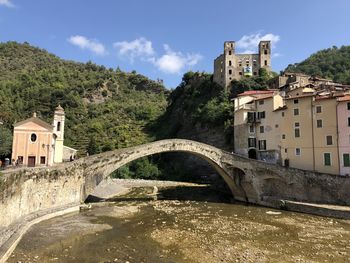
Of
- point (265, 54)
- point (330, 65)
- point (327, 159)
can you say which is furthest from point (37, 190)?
point (330, 65)

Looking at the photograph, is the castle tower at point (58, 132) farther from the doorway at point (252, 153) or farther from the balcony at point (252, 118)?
the doorway at point (252, 153)

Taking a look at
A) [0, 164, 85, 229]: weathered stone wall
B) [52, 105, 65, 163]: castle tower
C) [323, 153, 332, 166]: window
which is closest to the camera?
[0, 164, 85, 229]: weathered stone wall

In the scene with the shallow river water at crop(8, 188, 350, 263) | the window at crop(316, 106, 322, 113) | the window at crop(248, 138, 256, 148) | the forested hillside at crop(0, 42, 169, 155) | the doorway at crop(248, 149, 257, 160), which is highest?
the forested hillside at crop(0, 42, 169, 155)

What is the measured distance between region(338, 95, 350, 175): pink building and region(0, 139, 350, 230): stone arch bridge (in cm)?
209

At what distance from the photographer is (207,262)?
1227 centimetres

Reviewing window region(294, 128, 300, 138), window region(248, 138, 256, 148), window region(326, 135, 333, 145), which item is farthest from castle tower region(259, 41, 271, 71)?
window region(326, 135, 333, 145)

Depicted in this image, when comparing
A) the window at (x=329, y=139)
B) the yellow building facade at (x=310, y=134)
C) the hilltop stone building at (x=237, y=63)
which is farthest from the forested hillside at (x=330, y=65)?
the window at (x=329, y=139)

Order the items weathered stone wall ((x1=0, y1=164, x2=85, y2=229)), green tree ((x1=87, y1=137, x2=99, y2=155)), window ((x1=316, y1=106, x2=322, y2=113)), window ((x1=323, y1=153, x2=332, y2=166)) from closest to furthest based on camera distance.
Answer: weathered stone wall ((x1=0, y1=164, x2=85, y2=229)) → window ((x1=323, y1=153, x2=332, y2=166)) → window ((x1=316, y1=106, x2=322, y2=113)) → green tree ((x1=87, y1=137, x2=99, y2=155))

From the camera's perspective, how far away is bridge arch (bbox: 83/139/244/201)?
77.7 ft

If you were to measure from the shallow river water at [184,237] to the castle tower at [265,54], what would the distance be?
122 feet

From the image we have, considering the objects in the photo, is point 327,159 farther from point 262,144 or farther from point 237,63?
point 237,63

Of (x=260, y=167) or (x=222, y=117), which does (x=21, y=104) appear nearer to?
(x=222, y=117)

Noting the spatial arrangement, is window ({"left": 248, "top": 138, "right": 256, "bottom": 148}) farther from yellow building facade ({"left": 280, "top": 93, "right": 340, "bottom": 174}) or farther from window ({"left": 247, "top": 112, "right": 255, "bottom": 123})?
yellow building facade ({"left": 280, "top": 93, "right": 340, "bottom": 174})

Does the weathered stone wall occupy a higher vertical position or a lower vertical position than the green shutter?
lower
